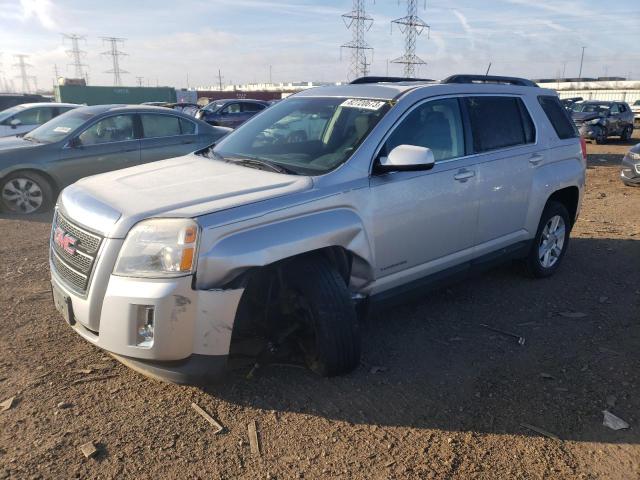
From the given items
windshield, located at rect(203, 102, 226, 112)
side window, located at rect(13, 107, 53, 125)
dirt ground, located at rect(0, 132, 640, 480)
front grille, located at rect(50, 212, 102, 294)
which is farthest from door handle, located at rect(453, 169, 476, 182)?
windshield, located at rect(203, 102, 226, 112)

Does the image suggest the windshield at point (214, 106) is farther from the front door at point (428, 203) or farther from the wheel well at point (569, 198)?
the front door at point (428, 203)

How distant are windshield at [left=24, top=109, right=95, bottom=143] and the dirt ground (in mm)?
4205

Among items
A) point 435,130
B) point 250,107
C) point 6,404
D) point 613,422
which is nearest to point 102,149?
point 6,404

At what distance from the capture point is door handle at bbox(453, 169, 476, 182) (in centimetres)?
394

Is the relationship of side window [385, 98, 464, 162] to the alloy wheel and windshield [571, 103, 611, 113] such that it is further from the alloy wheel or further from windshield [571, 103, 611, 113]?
windshield [571, 103, 611, 113]

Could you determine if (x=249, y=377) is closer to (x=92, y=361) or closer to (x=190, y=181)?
(x=92, y=361)

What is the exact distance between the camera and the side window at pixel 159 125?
27.9 ft

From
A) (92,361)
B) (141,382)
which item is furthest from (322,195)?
(92,361)

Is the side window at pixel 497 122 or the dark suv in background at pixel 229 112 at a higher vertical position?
the side window at pixel 497 122

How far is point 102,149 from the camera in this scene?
26.5 ft

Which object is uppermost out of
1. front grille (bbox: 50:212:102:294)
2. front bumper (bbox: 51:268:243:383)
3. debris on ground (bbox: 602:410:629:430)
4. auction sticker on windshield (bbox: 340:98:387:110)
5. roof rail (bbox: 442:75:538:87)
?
roof rail (bbox: 442:75:538:87)

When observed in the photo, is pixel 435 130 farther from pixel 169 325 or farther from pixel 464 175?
pixel 169 325

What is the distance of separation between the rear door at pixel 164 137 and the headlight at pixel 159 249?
6.04 metres

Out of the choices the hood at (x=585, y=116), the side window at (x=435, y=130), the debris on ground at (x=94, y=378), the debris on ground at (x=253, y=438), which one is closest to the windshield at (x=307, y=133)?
the side window at (x=435, y=130)
